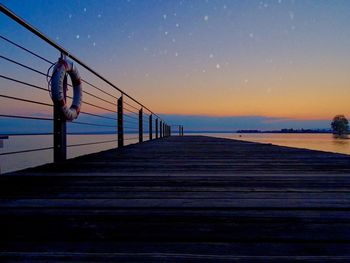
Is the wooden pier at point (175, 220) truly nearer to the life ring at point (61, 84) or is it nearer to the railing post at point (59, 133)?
the railing post at point (59, 133)

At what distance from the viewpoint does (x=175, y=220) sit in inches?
42.0

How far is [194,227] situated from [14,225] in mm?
561

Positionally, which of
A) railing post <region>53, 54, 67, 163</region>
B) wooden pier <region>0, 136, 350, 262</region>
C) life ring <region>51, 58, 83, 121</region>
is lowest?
wooden pier <region>0, 136, 350, 262</region>

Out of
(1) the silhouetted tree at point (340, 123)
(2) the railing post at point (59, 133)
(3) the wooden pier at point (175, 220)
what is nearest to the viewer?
(3) the wooden pier at point (175, 220)

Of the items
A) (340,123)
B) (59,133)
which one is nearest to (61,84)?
(59,133)

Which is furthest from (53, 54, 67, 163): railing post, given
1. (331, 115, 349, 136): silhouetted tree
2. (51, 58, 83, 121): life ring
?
(331, 115, 349, 136): silhouetted tree

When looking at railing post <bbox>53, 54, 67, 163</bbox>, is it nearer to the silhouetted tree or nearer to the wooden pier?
the wooden pier

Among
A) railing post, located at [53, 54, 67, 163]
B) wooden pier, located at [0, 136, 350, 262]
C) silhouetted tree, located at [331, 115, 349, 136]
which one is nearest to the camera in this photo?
wooden pier, located at [0, 136, 350, 262]

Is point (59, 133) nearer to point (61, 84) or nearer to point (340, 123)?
point (61, 84)

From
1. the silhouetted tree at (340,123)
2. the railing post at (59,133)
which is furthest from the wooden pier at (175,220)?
the silhouetted tree at (340,123)

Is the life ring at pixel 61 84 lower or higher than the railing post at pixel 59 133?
higher

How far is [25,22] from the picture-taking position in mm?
2311

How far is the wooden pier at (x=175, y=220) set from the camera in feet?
2.65

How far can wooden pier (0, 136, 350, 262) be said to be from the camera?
0.81 metres
